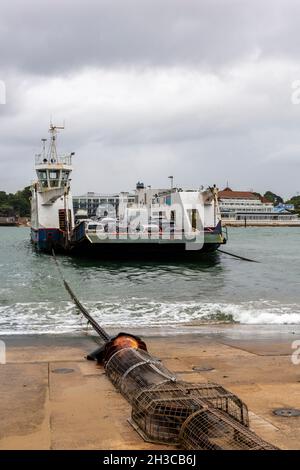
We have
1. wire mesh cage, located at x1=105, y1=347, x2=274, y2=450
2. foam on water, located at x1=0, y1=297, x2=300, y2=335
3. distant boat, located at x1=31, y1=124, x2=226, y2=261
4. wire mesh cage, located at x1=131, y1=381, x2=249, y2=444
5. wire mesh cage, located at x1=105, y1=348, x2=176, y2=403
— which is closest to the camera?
wire mesh cage, located at x1=105, y1=347, x2=274, y2=450

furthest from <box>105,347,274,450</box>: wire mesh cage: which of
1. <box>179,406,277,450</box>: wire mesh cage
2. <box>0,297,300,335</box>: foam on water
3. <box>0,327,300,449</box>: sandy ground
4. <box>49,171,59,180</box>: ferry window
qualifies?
<box>49,171,59,180</box>: ferry window

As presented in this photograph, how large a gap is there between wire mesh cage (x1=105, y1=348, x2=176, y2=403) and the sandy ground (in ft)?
0.46

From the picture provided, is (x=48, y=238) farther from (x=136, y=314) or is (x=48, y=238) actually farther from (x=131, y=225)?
(x=136, y=314)

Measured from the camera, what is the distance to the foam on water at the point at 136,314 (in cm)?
1343

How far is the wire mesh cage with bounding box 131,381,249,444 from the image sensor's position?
5.06 metres

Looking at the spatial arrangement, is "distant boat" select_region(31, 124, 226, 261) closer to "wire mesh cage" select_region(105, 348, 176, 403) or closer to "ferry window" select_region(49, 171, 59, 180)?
"ferry window" select_region(49, 171, 59, 180)

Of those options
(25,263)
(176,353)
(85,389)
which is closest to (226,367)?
(176,353)

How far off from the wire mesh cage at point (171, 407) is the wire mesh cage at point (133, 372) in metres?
0.33

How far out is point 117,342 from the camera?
813 cm

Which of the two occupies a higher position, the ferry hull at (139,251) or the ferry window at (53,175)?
the ferry window at (53,175)

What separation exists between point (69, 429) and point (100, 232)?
1060 inches
